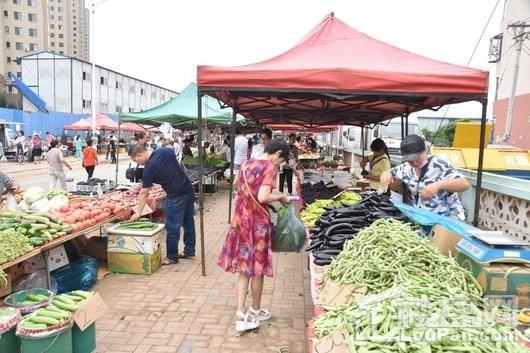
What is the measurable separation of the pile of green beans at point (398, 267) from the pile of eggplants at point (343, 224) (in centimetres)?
53

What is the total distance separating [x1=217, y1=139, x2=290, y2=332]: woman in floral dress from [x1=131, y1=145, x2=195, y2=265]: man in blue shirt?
2.38 m

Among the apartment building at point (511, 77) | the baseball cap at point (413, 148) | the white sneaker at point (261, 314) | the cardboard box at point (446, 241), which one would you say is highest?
the apartment building at point (511, 77)

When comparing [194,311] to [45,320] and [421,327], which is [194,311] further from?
[421,327]

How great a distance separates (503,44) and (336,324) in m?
34.7

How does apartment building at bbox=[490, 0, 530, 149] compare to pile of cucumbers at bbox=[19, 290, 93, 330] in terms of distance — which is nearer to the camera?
pile of cucumbers at bbox=[19, 290, 93, 330]

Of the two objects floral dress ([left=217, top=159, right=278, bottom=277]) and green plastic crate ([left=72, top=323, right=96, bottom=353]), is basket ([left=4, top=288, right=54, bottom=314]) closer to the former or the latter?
green plastic crate ([left=72, top=323, right=96, bottom=353])

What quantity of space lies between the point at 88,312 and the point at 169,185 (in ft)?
9.69

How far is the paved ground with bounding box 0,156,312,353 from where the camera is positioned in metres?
4.06

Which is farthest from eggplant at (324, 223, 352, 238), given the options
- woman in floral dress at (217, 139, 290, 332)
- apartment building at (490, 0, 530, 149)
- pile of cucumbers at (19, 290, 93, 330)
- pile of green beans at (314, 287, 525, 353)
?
apartment building at (490, 0, 530, 149)

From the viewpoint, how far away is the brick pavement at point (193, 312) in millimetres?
4062

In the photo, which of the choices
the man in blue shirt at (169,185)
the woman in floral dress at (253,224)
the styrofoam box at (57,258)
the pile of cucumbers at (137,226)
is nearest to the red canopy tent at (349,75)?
the woman in floral dress at (253,224)

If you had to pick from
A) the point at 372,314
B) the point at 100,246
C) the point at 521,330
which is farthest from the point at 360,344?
the point at 100,246

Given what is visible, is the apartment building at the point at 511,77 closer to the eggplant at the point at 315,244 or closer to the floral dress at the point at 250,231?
the eggplant at the point at 315,244

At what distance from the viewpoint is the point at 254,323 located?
4.27m
